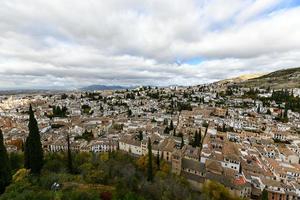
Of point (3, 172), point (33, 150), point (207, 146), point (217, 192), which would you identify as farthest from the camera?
point (207, 146)

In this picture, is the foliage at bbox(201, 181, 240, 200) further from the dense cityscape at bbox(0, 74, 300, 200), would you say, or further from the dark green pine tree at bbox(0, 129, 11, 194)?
the dark green pine tree at bbox(0, 129, 11, 194)

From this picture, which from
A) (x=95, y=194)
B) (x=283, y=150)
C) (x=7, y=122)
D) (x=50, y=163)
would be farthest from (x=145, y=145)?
(x=7, y=122)

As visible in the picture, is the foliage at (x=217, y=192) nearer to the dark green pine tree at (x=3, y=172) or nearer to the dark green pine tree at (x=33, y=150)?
the dark green pine tree at (x=33, y=150)

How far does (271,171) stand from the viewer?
131 feet

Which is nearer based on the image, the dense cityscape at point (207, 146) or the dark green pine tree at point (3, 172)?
the dark green pine tree at point (3, 172)

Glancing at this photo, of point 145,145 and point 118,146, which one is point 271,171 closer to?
point 145,145

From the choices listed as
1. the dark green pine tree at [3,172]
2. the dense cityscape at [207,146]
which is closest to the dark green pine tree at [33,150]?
the dense cityscape at [207,146]

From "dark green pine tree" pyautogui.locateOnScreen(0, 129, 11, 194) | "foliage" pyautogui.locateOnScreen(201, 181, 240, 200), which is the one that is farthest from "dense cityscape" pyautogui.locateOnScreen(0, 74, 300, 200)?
"dark green pine tree" pyautogui.locateOnScreen(0, 129, 11, 194)

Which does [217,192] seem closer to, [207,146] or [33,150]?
[207,146]

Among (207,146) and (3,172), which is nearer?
(3,172)

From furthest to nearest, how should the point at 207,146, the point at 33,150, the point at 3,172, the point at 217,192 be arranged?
the point at 207,146 < the point at 217,192 < the point at 33,150 < the point at 3,172

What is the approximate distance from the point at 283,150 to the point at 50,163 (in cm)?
4642

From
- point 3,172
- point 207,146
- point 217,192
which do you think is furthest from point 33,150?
point 207,146

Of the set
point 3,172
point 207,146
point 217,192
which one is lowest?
point 217,192
